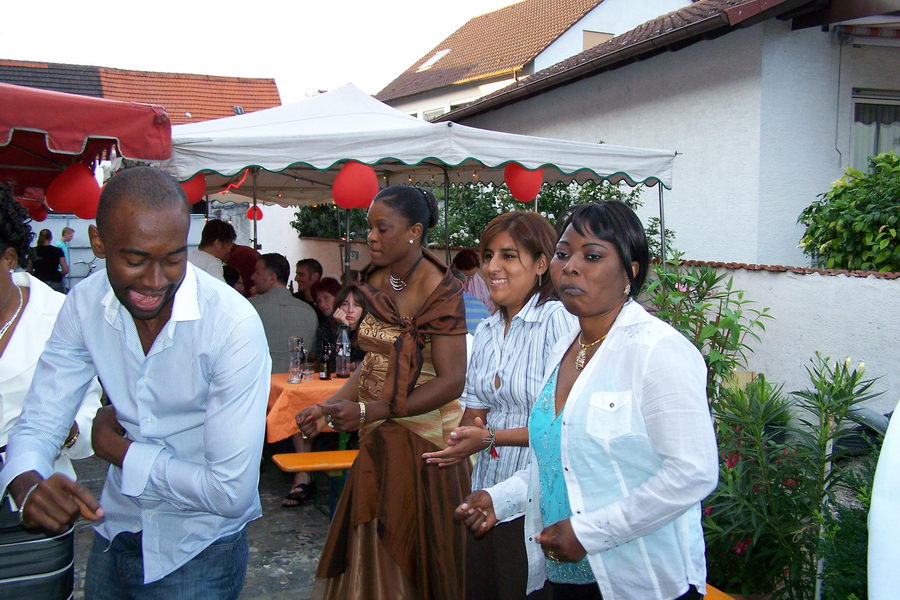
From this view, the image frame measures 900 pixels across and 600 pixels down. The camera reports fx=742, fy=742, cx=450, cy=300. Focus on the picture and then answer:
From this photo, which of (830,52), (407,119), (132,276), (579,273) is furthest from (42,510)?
(830,52)

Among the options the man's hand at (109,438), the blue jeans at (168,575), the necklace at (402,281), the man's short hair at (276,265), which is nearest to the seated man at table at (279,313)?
the man's short hair at (276,265)

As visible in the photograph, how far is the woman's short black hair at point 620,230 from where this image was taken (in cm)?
197


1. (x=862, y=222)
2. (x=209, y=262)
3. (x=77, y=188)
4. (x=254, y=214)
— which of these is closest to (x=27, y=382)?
(x=77, y=188)

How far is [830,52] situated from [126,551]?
30.4 ft

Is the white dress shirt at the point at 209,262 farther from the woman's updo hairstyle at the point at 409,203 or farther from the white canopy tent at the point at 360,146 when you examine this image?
the woman's updo hairstyle at the point at 409,203

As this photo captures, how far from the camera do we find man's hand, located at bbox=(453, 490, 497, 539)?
7.08 ft

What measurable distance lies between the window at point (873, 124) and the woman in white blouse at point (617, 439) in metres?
8.23

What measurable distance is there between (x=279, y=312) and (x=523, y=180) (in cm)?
239

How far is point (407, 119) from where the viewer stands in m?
7.19

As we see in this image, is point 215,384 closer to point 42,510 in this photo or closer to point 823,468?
point 42,510

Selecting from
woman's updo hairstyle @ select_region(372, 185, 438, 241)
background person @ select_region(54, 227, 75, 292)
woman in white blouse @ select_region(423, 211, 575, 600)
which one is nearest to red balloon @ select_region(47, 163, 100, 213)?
woman's updo hairstyle @ select_region(372, 185, 438, 241)

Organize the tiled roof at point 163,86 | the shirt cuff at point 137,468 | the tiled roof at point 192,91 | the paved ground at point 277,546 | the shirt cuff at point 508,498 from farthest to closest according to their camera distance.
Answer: the tiled roof at point 192,91
the tiled roof at point 163,86
the paved ground at point 277,546
the shirt cuff at point 508,498
the shirt cuff at point 137,468

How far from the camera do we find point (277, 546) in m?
4.75

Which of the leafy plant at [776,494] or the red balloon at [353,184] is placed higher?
the red balloon at [353,184]
